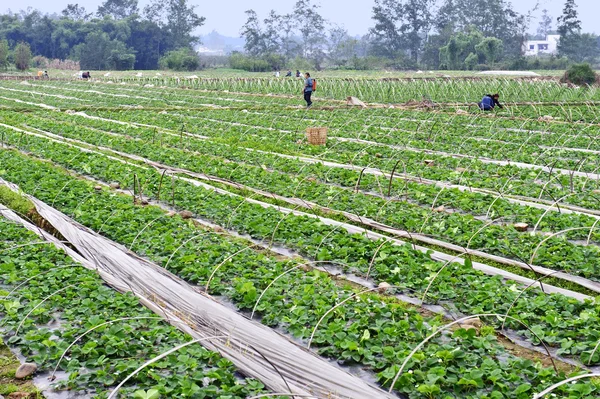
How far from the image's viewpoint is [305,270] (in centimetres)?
790

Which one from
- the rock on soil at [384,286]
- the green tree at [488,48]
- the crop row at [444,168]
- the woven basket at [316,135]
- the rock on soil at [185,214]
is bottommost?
the rock on soil at [384,286]

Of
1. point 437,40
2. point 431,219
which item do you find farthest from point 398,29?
point 431,219

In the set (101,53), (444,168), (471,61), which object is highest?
(101,53)

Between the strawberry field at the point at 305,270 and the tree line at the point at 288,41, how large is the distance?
60.9 metres

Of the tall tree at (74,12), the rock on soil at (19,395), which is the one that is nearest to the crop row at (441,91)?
the rock on soil at (19,395)

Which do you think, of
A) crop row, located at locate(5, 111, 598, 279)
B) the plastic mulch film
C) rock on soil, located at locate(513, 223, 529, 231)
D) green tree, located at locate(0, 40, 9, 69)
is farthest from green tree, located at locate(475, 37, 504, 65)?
the plastic mulch film

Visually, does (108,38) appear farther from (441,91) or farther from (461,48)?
(441,91)

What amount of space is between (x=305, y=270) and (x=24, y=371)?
11.0ft

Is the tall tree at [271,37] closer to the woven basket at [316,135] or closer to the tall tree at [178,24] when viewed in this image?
the tall tree at [178,24]

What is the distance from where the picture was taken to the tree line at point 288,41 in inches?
2965

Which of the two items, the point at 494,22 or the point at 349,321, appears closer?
the point at 349,321

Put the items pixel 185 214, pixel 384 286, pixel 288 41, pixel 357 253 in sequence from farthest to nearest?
pixel 288 41
pixel 185 214
pixel 357 253
pixel 384 286

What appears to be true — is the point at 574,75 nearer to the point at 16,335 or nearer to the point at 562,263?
the point at 562,263

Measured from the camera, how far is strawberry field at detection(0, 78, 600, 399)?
17.7 feet
